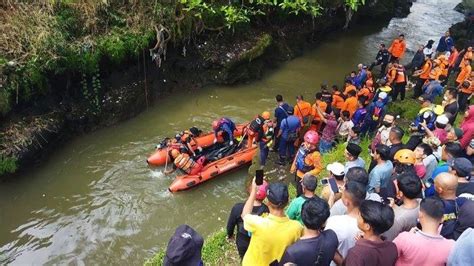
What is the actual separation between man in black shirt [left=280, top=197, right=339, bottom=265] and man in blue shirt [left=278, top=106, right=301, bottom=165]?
217 inches

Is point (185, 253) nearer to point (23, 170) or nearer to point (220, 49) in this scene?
point (23, 170)

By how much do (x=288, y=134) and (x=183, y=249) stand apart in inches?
227

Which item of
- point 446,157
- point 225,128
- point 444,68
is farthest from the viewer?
point 444,68

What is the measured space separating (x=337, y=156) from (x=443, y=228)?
15.4 ft

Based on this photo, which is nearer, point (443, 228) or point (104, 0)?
point (443, 228)

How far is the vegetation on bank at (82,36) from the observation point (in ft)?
31.1

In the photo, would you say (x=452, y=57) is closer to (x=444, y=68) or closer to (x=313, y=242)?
(x=444, y=68)

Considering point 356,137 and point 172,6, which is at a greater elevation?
point 172,6

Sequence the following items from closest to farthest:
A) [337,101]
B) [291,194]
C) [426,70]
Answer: [291,194], [337,101], [426,70]

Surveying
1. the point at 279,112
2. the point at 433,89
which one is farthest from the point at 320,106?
the point at 433,89

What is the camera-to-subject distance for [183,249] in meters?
3.70

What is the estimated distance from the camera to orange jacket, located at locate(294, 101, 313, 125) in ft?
31.1

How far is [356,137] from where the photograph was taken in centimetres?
898

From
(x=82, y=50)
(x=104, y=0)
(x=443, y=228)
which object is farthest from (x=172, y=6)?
(x=443, y=228)
